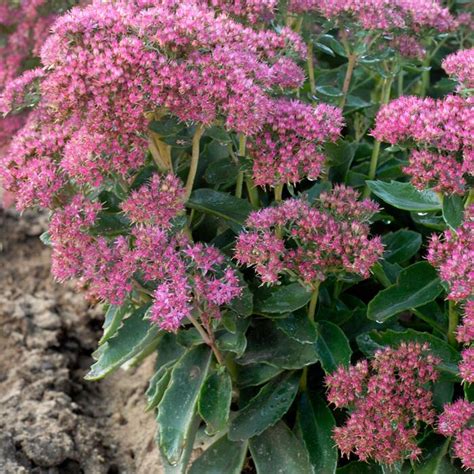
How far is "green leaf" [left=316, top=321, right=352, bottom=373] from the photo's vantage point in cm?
253

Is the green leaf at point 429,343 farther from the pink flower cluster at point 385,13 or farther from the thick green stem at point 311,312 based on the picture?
the pink flower cluster at point 385,13

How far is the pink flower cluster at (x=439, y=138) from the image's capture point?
87.0 inches

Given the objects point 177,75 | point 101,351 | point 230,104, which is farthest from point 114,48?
point 101,351

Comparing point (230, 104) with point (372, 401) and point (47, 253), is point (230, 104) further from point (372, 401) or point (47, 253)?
point (47, 253)

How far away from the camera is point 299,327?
257cm

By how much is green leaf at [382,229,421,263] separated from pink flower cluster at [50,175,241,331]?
0.85m

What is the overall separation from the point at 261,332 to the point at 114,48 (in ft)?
4.02

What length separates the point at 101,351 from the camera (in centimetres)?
271

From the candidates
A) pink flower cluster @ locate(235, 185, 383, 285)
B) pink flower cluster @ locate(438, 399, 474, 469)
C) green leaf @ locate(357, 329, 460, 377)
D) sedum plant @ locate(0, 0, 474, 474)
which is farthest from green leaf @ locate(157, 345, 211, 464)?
pink flower cluster @ locate(438, 399, 474, 469)

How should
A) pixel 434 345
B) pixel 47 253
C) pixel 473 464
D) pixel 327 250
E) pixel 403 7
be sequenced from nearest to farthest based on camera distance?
1. pixel 473 464
2. pixel 327 250
3. pixel 434 345
4. pixel 403 7
5. pixel 47 253

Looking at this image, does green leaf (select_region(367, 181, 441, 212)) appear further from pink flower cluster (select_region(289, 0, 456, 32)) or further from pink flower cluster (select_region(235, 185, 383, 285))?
pink flower cluster (select_region(289, 0, 456, 32))

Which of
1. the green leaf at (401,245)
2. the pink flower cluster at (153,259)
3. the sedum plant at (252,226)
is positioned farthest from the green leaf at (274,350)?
the green leaf at (401,245)

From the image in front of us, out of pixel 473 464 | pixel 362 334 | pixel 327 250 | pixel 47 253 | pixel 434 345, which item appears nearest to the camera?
pixel 473 464

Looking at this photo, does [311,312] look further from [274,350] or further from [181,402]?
[181,402]
